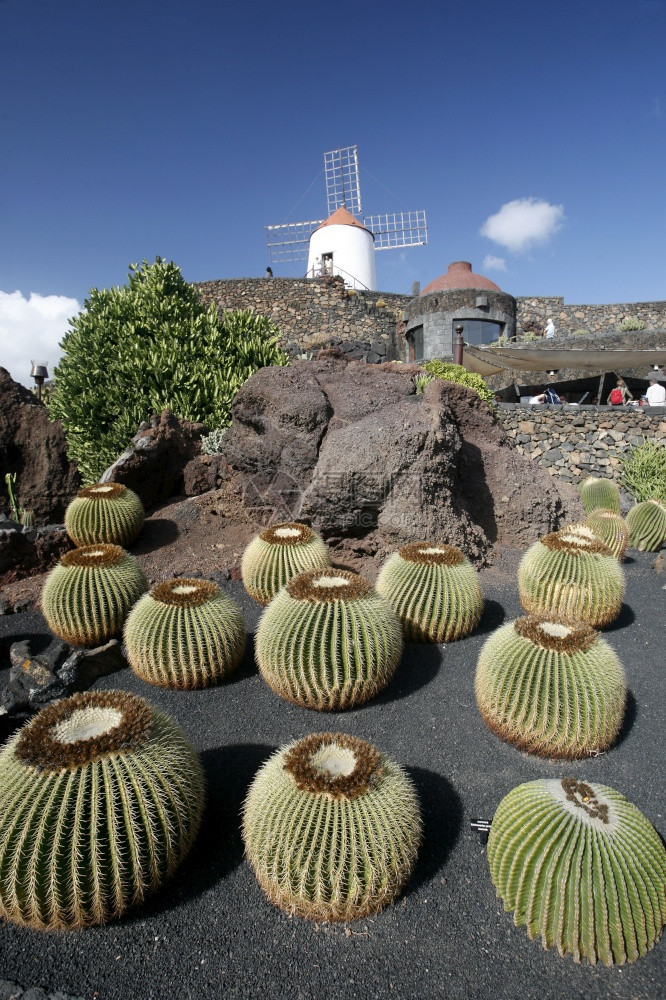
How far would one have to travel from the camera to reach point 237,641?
4.23m

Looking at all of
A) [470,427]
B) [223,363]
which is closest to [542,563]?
[470,427]

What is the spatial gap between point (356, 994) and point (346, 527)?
176 inches

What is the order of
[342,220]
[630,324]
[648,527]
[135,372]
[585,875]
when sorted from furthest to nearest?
1. [342,220]
2. [630,324]
3. [135,372]
4. [648,527]
5. [585,875]

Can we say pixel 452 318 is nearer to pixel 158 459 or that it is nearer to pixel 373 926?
pixel 158 459

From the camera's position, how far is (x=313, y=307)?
83.6 feet

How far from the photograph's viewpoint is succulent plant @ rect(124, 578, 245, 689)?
397 centimetres

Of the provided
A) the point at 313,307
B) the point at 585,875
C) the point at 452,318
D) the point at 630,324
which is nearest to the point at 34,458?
the point at 585,875

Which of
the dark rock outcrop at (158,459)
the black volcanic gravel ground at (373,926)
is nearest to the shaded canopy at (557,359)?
the dark rock outcrop at (158,459)

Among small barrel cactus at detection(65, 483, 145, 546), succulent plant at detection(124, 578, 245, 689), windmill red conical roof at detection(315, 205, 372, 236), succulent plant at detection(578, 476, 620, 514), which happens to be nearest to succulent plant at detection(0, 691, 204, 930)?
succulent plant at detection(124, 578, 245, 689)

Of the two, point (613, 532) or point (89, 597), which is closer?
point (89, 597)

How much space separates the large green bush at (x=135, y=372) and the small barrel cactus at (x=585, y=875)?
25.7 feet

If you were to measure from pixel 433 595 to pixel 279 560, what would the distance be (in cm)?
145

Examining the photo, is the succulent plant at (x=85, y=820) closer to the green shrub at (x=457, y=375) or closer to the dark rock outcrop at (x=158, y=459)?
the dark rock outcrop at (x=158, y=459)

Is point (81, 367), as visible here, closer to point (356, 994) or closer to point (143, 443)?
point (143, 443)
